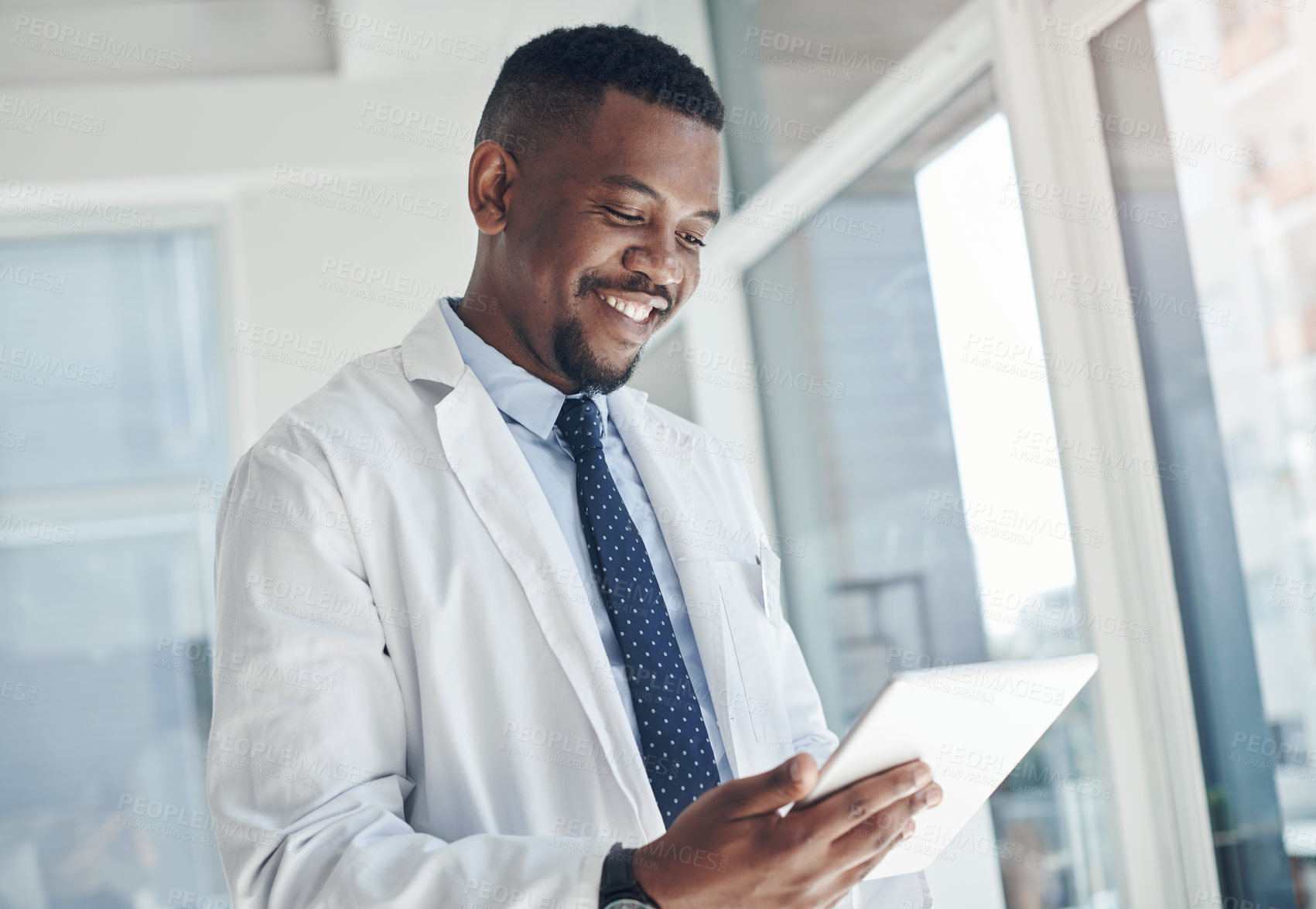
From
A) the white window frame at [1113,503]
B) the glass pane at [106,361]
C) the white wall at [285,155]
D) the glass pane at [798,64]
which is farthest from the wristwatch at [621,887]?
the glass pane at [106,361]

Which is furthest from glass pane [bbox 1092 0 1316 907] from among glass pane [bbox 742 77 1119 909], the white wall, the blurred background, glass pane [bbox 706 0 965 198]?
the white wall

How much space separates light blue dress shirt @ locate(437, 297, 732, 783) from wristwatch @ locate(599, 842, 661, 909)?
376 millimetres

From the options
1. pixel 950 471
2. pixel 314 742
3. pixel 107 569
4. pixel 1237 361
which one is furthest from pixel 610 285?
pixel 107 569

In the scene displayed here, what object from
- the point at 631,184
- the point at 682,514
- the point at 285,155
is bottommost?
the point at 682,514

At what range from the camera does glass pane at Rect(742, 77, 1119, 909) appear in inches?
90.7

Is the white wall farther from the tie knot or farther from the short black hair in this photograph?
the tie knot

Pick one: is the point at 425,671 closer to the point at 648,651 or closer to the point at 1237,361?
the point at 648,651

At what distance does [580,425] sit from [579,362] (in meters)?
0.08

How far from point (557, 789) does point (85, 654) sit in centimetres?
365

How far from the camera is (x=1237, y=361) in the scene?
1.80 m

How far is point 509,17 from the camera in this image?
3947mm

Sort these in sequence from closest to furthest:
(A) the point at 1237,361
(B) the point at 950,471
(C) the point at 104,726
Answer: (A) the point at 1237,361 < (B) the point at 950,471 < (C) the point at 104,726

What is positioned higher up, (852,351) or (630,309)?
(852,351)

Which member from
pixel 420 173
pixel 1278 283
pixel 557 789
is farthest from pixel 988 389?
pixel 420 173
